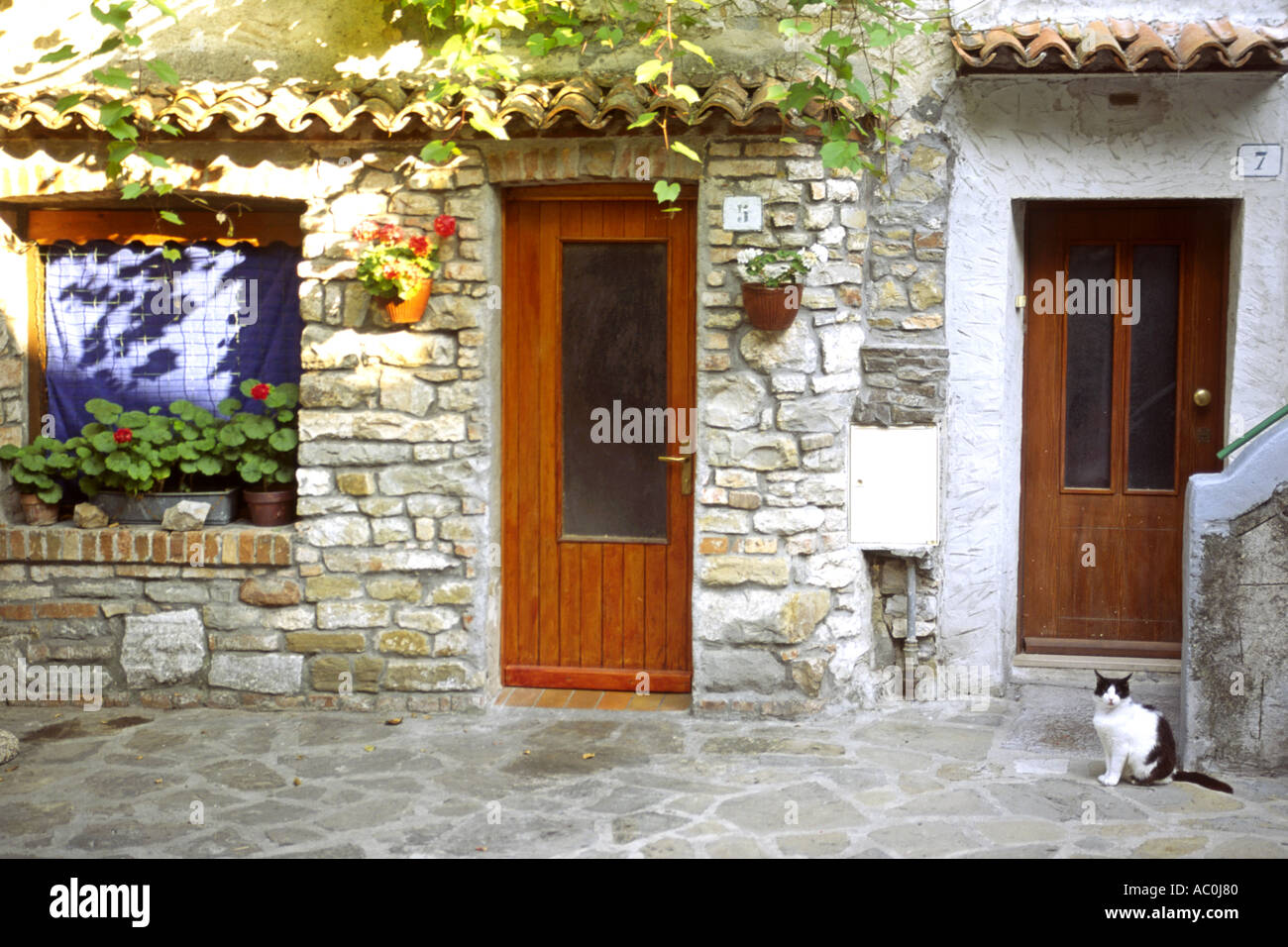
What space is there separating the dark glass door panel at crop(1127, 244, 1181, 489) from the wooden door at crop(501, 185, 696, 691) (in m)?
2.24

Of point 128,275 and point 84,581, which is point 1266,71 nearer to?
point 128,275

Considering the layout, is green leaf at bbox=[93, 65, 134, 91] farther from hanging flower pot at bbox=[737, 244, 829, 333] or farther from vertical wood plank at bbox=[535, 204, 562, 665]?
hanging flower pot at bbox=[737, 244, 829, 333]

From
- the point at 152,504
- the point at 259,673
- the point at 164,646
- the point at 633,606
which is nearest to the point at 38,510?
the point at 152,504

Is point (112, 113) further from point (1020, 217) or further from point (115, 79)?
point (1020, 217)

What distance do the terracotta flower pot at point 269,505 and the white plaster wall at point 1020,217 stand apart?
3201 mm

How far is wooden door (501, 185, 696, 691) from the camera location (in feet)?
20.7

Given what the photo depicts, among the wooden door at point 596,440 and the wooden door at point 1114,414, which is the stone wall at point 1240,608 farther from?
the wooden door at point 596,440

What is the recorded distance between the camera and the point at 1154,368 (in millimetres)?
6590

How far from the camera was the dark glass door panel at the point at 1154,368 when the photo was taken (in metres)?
6.55

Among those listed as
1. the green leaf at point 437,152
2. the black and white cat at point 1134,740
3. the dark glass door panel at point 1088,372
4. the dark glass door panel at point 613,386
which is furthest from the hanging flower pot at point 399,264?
the black and white cat at point 1134,740

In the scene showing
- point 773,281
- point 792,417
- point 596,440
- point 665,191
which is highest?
point 665,191

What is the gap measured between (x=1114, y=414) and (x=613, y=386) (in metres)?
2.51

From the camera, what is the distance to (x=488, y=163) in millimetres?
6074

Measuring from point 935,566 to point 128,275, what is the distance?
13.8 ft
